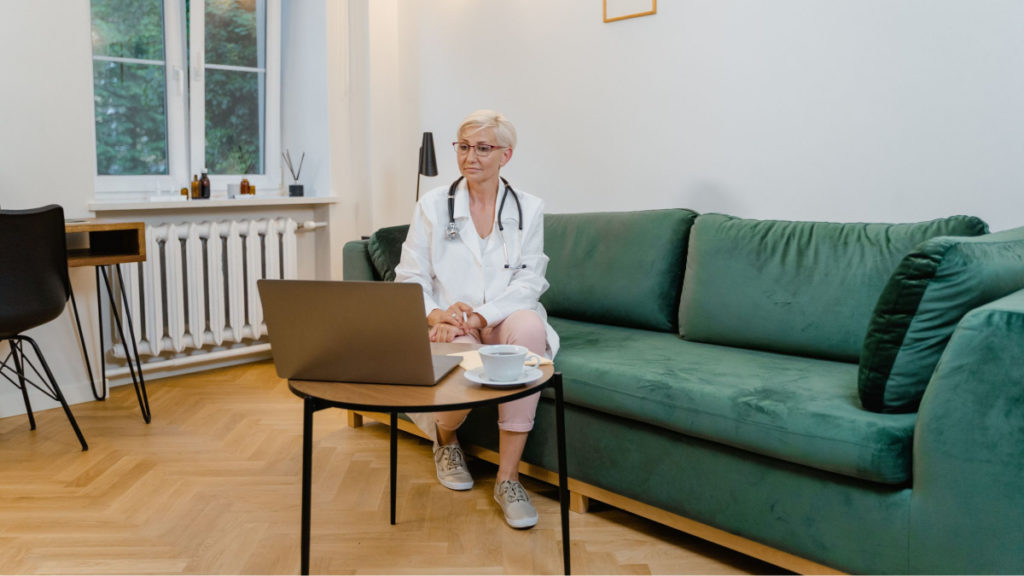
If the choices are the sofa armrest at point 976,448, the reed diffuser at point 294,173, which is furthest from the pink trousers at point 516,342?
the reed diffuser at point 294,173

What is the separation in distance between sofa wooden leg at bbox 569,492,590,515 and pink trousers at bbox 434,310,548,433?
227mm

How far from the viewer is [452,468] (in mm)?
2434

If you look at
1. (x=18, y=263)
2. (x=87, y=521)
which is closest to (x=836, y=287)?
(x=87, y=521)

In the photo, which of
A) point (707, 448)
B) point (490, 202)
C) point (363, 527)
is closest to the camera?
point (707, 448)

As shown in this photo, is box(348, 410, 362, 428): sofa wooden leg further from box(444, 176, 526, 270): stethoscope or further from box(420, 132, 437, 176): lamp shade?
box(420, 132, 437, 176): lamp shade

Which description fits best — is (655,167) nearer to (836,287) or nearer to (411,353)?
(836,287)

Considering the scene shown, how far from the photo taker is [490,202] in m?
2.48

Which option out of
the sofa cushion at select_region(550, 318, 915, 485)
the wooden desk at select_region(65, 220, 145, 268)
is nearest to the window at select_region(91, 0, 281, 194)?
the wooden desk at select_region(65, 220, 145, 268)

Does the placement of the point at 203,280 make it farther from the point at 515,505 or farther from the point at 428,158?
the point at 515,505

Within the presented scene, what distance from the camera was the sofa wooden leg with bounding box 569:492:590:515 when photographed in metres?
2.24

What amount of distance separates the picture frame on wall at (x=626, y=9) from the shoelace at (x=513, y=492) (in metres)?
1.87

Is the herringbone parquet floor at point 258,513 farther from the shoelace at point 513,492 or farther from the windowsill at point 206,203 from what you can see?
the windowsill at point 206,203

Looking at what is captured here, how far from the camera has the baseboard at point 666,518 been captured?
1.78 meters

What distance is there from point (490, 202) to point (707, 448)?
101 centimetres
